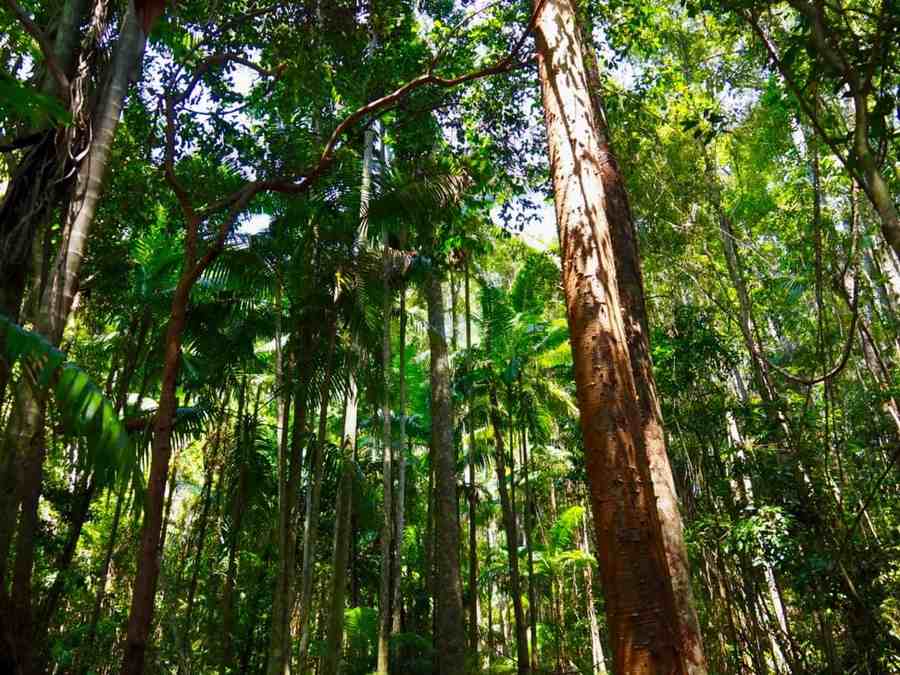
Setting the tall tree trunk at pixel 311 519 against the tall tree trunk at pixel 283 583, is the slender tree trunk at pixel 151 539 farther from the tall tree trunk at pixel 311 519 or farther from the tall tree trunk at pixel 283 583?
the tall tree trunk at pixel 311 519

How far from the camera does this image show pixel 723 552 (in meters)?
7.42

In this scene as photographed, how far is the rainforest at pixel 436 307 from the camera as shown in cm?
300

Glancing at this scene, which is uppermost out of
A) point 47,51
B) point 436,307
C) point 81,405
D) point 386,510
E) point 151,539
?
point 436,307

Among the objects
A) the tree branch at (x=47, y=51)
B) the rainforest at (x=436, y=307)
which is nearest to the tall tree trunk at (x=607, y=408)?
the rainforest at (x=436, y=307)

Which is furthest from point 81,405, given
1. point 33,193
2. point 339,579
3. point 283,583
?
point 339,579

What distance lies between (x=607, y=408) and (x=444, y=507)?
7.43 metres

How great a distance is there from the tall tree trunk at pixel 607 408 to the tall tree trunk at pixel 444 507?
5.77 m

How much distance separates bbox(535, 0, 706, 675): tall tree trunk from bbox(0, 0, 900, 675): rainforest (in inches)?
0.5

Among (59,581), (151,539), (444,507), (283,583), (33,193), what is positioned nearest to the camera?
(151,539)

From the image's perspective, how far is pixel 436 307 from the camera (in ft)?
36.7

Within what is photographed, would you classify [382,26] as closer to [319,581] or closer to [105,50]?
[105,50]

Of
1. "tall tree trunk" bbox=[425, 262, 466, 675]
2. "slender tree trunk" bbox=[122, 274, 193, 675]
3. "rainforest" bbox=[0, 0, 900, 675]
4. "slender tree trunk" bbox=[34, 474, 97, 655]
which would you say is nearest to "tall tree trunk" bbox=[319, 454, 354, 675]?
"rainforest" bbox=[0, 0, 900, 675]

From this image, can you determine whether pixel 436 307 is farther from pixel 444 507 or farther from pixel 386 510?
pixel 386 510

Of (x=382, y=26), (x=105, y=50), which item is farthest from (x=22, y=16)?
(x=382, y=26)
